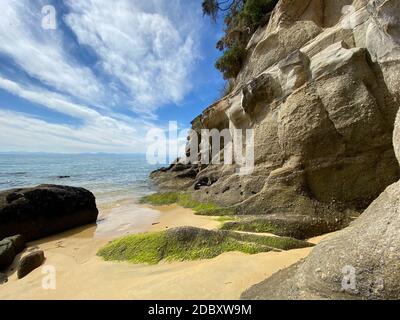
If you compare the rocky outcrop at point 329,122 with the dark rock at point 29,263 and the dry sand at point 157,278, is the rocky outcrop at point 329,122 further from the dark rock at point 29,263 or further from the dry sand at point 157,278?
the dark rock at point 29,263

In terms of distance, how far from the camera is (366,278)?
243 centimetres

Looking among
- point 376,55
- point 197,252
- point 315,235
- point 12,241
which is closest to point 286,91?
point 376,55

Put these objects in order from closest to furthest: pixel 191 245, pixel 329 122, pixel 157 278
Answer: pixel 157 278
pixel 191 245
pixel 329 122

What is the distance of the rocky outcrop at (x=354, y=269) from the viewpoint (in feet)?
7.82

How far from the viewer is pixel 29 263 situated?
556cm

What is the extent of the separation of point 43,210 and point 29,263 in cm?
323

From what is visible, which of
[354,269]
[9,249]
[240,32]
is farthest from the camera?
[240,32]

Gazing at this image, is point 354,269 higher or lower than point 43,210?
higher

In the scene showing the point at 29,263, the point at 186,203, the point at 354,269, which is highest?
the point at 354,269

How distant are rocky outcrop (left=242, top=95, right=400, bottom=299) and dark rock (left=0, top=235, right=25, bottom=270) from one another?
570 centimetres

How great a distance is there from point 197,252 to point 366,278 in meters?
2.63

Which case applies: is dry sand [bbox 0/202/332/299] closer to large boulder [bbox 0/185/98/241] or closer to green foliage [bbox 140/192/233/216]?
large boulder [bbox 0/185/98/241]

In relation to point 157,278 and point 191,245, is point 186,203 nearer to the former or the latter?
point 191,245

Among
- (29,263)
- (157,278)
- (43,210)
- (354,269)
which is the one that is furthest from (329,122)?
(43,210)
